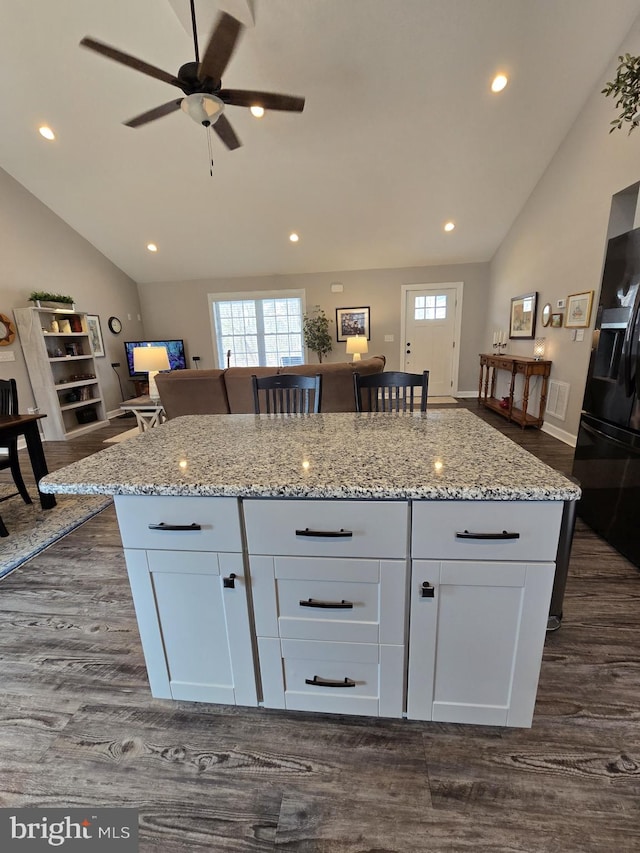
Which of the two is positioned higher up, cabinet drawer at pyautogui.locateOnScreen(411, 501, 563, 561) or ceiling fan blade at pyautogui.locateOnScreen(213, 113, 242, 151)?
ceiling fan blade at pyautogui.locateOnScreen(213, 113, 242, 151)

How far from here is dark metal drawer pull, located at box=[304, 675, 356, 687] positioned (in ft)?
3.86

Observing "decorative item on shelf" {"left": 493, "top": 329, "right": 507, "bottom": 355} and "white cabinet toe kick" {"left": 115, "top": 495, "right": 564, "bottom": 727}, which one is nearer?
"white cabinet toe kick" {"left": 115, "top": 495, "right": 564, "bottom": 727}

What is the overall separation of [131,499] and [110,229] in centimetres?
636

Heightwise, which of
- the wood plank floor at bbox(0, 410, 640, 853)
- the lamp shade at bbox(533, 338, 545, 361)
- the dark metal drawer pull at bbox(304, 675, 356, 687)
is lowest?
the wood plank floor at bbox(0, 410, 640, 853)

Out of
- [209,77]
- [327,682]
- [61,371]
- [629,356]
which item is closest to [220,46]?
[209,77]

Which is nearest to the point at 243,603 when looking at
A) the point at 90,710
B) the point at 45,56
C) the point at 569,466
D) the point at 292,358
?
the point at 90,710

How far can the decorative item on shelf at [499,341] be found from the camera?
5.80m

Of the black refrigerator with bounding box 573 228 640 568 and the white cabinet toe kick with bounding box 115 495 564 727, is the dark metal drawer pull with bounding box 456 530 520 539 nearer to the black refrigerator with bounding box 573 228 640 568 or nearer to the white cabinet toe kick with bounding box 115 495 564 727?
the white cabinet toe kick with bounding box 115 495 564 727

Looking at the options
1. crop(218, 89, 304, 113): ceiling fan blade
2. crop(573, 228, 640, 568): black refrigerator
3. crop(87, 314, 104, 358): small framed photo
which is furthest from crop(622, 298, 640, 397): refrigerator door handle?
crop(87, 314, 104, 358): small framed photo

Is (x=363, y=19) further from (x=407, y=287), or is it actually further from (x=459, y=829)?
(x=459, y=829)

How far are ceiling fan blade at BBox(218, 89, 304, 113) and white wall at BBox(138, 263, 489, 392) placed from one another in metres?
4.18

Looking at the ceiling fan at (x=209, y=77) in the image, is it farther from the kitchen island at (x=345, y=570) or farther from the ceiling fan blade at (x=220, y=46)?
the kitchen island at (x=345, y=570)

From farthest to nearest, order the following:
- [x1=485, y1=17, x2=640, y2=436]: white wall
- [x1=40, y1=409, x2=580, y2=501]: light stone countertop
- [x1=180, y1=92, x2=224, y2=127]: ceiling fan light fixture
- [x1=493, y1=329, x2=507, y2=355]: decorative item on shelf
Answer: [x1=493, y1=329, x2=507, y2=355]: decorative item on shelf → [x1=485, y1=17, x2=640, y2=436]: white wall → [x1=180, y1=92, x2=224, y2=127]: ceiling fan light fixture → [x1=40, y1=409, x2=580, y2=501]: light stone countertop

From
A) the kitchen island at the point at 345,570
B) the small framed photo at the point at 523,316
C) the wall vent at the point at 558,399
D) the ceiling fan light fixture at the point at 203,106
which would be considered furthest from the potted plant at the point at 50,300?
the wall vent at the point at 558,399
